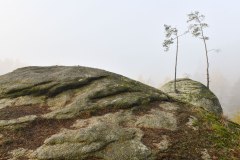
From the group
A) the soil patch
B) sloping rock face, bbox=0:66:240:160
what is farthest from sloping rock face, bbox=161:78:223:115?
the soil patch

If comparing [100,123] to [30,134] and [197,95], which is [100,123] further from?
[197,95]

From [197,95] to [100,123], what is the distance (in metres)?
21.9

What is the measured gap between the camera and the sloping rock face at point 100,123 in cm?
1366

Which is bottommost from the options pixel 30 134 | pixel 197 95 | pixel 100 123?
pixel 197 95

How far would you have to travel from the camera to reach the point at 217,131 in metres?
15.8

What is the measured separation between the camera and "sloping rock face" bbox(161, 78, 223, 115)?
33938 millimetres

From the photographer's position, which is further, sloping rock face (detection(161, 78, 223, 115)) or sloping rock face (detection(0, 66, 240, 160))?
sloping rock face (detection(161, 78, 223, 115))

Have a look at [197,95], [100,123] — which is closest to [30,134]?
[100,123]

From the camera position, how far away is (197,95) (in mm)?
35625

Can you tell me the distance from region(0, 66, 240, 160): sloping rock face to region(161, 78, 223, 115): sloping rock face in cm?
1423

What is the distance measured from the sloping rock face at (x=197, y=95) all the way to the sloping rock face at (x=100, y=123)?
14.2m

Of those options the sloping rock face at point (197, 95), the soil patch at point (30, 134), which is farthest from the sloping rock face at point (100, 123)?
the sloping rock face at point (197, 95)

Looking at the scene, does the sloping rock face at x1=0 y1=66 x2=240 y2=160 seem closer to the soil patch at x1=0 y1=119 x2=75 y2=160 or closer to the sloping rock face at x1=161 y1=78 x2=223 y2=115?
the soil patch at x1=0 y1=119 x2=75 y2=160

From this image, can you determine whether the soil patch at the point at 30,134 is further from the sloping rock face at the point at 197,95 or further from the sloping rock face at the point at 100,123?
the sloping rock face at the point at 197,95
